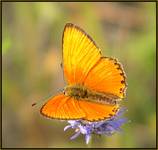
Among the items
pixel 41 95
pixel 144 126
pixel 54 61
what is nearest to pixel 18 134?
pixel 41 95

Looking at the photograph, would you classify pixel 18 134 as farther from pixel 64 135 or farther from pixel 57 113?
pixel 57 113

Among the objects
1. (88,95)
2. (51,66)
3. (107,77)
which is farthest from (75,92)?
(51,66)

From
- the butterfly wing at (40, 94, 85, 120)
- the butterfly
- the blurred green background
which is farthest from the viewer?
the blurred green background

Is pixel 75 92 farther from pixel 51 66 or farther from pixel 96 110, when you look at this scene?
pixel 51 66

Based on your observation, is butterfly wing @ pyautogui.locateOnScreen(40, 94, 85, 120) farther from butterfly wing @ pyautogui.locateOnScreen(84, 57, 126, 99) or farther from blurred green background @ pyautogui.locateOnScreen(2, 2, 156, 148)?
blurred green background @ pyautogui.locateOnScreen(2, 2, 156, 148)

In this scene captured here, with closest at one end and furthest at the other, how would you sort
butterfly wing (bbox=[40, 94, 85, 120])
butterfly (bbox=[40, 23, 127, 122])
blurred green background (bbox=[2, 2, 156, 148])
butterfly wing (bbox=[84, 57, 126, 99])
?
1. butterfly wing (bbox=[40, 94, 85, 120])
2. butterfly (bbox=[40, 23, 127, 122])
3. butterfly wing (bbox=[84, 57, 126, 99])
4. blurred green background (bbox=[2, 2, 156, 148])

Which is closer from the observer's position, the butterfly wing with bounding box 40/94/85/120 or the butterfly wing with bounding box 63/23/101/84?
the butterfly wing with bounding box 40/94/85/120

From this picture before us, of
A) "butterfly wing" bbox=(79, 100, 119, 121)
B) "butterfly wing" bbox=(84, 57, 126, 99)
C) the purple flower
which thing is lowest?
the purple flower

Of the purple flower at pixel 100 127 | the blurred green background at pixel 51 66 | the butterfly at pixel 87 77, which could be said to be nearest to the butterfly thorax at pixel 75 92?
the butterfly at pixel 87 77

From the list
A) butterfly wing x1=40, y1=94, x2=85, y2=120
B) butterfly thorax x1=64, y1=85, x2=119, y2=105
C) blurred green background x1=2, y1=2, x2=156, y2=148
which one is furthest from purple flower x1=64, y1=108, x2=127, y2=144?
blurred green background x1=2, y1=2, x2=156, y2=148
